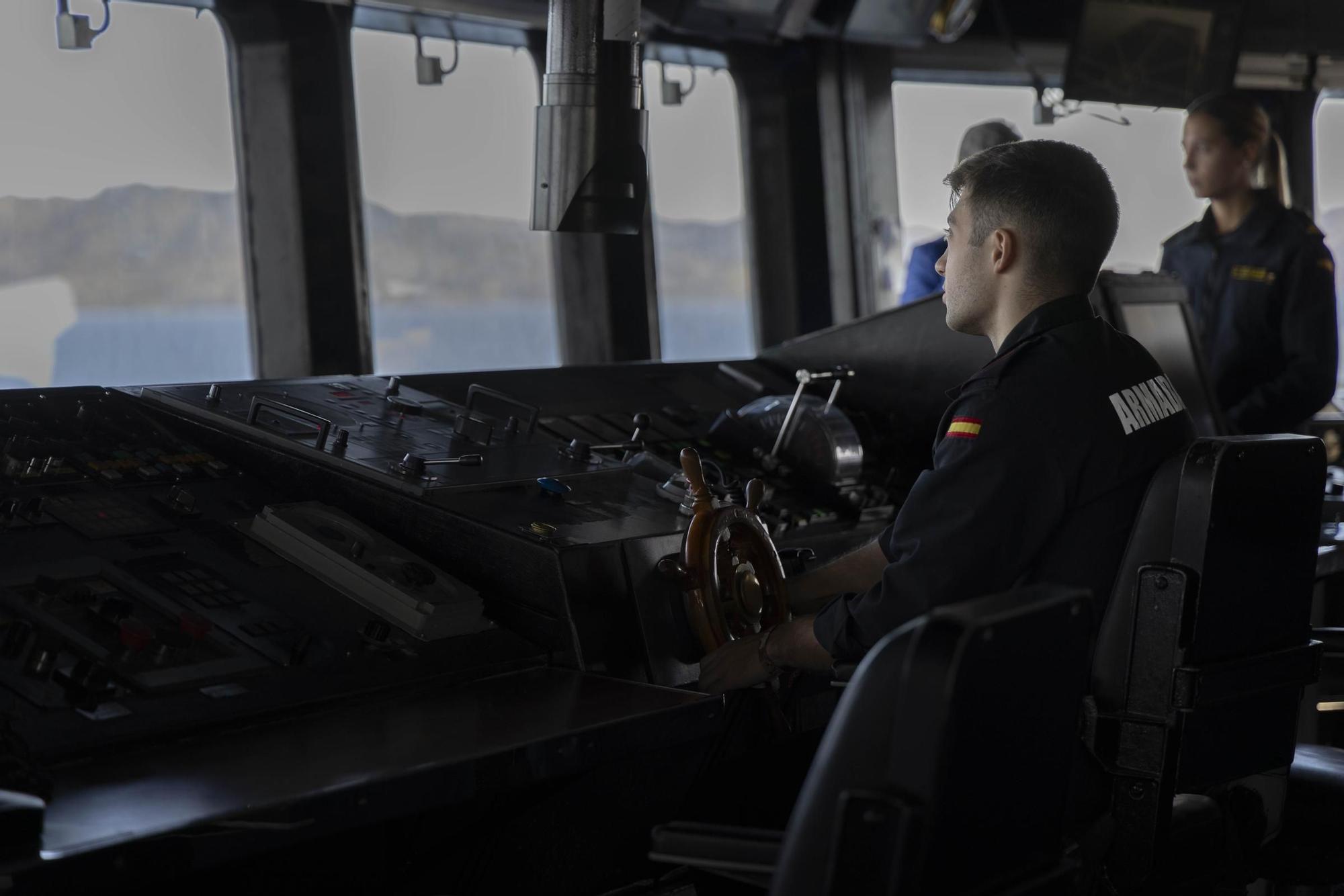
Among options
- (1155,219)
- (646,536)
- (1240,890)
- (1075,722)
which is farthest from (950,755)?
(1155,219)

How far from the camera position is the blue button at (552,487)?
220 cm

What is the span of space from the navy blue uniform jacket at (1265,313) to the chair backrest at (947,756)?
104 inches

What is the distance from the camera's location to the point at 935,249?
3793 mm

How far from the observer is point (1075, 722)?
1.33m

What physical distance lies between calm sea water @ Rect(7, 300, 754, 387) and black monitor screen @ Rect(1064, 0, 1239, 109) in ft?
5.02

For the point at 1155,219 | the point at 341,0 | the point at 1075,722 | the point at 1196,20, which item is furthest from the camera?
the point at 1155,219

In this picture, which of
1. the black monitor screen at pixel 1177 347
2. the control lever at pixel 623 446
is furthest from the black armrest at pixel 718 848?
the black monitor screen at pixel 1177 347

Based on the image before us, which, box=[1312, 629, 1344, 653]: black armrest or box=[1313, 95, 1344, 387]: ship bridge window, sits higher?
box=[1313, 95, 1344, 387]: ship bridge window

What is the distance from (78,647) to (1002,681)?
3.51 ft

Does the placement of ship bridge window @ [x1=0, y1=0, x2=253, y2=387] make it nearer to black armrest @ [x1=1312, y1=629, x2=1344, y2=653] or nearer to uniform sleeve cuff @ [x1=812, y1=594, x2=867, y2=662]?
uniform sleeve cuff @ [x1=812, y1=594, x2=867, y2=662]

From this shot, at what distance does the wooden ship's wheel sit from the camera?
2014 millimetres

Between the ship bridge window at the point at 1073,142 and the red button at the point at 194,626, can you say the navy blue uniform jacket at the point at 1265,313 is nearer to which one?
the ship bridge window at the point at 1073,142

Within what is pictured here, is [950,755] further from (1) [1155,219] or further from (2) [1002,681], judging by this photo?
(1) [1155,219]

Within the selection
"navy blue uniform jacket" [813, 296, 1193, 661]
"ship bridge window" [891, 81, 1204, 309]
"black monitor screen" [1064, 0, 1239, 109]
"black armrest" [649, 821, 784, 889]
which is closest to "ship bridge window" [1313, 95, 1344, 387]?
"ship bridge window" [891, 81, 1204, 309]
